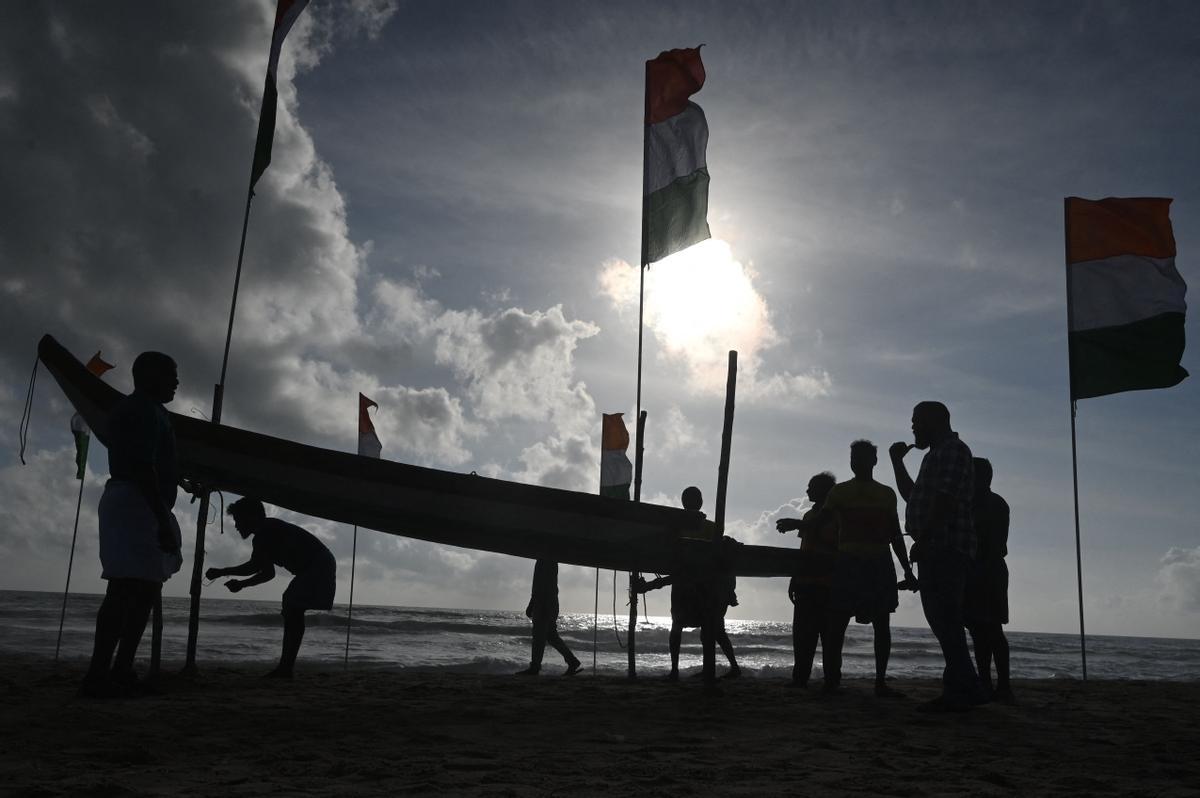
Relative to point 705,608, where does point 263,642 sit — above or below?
below

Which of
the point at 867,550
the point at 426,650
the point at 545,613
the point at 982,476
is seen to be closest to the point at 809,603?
the point at 867,550

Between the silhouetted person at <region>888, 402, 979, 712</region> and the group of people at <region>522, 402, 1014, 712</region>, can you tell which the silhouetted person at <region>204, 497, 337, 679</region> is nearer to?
the group of people at <region>522, 402, 1014, 712</region>

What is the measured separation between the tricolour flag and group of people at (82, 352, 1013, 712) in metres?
5.39

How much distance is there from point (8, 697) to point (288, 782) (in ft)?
10.4

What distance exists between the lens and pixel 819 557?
5.83 metres

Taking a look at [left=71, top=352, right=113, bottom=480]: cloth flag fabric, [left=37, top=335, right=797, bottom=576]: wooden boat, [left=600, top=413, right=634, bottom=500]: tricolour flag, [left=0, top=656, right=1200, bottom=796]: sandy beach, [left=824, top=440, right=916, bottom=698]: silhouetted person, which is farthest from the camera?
[left=600, top=413, right=634, bottom=500]: tricolour flag

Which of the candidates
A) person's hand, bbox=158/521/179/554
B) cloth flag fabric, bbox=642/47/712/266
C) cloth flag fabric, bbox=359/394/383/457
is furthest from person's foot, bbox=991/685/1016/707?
cloth flag fabric, bbox=359/394/383/457

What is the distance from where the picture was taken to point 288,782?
2951 millimetres

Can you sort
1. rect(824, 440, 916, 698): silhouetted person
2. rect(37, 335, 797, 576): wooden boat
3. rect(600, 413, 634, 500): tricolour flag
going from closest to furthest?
1. rect(37, 335, 797, 576): wooden boat
2. rect(824, 440, 916, 698): silhouetted person
3. rect(600, 413, 634, 500): tricolour flag

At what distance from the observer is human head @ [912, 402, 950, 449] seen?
202 inches

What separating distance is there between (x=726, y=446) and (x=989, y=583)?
2154 millimetres

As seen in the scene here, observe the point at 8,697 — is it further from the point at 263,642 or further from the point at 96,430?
the point at 263,642

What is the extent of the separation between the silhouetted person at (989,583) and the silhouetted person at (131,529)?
551 cm

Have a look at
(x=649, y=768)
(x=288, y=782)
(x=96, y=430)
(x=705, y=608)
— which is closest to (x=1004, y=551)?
(x=705, y=608)
